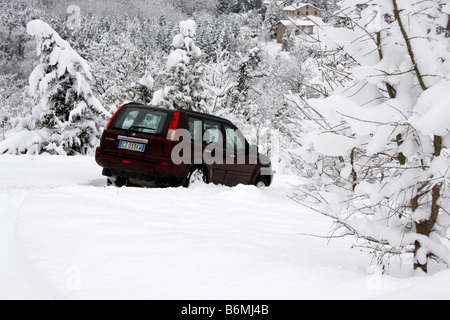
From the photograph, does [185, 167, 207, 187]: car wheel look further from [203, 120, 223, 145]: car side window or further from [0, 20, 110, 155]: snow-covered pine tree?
[0, 20, 110, 155]: snow-covered pine tree

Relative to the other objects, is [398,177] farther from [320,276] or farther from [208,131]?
[208,131]

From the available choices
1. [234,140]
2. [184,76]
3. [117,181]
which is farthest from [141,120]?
[184,76]

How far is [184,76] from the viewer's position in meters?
22.4

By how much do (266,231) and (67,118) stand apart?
41.3ft

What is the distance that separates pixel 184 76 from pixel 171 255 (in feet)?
68.7

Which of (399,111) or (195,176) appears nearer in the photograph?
(399,111)

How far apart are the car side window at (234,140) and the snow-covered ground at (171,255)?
3220mm

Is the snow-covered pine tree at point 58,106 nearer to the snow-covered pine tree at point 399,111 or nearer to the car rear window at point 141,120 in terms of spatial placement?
the car rear window at point 141,120

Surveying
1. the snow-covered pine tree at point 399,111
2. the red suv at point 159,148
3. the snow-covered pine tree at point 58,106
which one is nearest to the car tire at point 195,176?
the red suv at point 159,148

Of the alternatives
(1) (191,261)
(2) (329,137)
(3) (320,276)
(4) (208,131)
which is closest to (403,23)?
(2) (329,137)

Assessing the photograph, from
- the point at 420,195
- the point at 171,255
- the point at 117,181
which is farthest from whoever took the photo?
the point at 117,181

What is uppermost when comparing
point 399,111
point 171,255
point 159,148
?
point 399,111

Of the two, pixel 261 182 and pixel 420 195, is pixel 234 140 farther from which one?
pixel 420 195
